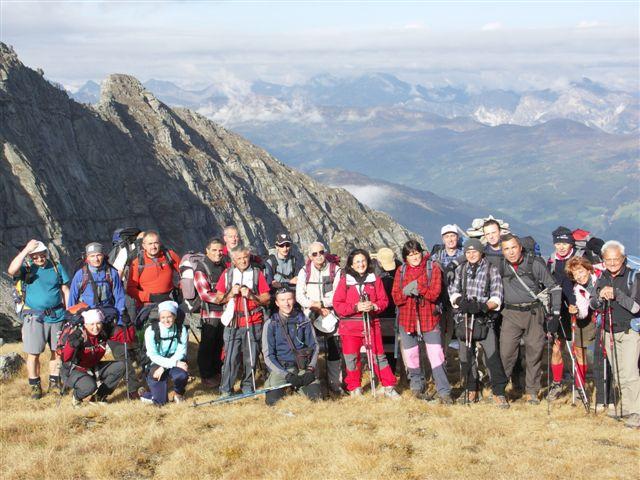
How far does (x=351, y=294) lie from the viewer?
46.1 ft

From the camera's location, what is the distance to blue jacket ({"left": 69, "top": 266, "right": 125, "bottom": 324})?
13.9m

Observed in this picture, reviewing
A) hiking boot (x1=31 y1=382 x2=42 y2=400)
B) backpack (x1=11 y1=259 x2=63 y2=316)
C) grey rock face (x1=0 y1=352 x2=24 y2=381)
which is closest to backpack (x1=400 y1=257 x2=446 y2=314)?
backpack (x1=11 y1=259 x2=63 y2=316)

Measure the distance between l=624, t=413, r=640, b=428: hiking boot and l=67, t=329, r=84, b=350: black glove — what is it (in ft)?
38.3

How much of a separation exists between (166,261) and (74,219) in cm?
13360

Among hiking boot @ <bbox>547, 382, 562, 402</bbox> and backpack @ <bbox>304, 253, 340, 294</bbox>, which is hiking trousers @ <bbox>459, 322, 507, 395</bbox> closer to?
hiking boot @ <bbox>547, 382, 562, 402</bbox>

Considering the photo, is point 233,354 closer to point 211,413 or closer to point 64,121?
point 211,413

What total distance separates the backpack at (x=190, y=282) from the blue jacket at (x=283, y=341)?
207 centimetres

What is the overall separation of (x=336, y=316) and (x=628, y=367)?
6410 millimetres

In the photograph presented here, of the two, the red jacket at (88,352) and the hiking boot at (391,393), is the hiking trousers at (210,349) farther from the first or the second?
the hiking boot at (391,393)

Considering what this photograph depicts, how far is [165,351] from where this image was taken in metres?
13.9

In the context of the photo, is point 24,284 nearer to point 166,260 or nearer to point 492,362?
point 166,260

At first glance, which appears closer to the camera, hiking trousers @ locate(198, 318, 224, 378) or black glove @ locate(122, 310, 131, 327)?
black glove @ locate(122, 310, 131, 327)

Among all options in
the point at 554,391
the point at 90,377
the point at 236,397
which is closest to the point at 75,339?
the point at 90,377

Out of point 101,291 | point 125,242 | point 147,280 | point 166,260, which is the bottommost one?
→ point 101,291
